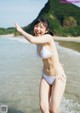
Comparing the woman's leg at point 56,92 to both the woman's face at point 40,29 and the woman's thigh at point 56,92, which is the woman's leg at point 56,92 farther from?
the woman's face at point 40,29

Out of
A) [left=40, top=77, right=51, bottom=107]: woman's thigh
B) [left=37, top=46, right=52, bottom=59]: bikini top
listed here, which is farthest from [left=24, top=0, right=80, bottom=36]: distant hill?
[left=37, top=46, right=52, bottom=59]: bikini top

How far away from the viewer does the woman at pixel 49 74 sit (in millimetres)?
5355

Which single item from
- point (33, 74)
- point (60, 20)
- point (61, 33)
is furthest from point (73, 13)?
point (33, 74)

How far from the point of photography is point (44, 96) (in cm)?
557

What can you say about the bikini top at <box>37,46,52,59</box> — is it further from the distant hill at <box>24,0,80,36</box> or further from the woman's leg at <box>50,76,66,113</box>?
the distant hill at <box>24,0,80,36</box>

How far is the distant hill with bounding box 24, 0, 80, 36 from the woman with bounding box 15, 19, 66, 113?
103751mm

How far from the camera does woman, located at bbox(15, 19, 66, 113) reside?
536 centimetres

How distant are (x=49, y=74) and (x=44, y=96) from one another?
35cm

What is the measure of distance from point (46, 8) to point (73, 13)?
50.7ft

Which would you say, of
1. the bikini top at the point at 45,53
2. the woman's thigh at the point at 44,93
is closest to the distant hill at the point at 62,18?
the woman's thigh at the point at 44,93

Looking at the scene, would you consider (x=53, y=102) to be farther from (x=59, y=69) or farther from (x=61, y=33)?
(x=61, y=33)

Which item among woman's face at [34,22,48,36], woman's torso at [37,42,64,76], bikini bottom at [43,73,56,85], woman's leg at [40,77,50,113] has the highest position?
woman's face at [34,22,48,36]

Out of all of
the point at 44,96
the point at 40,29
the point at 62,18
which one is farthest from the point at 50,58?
the point at 62,18

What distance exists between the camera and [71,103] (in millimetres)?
8383
